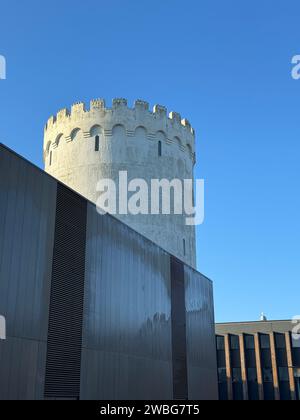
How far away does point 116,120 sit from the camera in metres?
42.0

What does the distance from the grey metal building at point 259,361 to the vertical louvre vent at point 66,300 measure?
120 feet

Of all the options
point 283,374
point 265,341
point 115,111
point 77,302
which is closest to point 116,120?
point 115,111

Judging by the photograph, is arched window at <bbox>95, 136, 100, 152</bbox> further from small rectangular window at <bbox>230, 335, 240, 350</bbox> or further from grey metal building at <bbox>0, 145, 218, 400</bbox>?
small rectangular window at <bbox>230, 335, 240, 350</bbox>

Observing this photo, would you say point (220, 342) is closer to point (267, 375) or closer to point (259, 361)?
point (259, 361)

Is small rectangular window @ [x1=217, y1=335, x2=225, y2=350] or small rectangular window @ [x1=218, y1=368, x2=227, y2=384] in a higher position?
small rectangular window @ [x1=217, y1=335, x2=225, y2=350]

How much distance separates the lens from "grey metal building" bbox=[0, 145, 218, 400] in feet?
51.1

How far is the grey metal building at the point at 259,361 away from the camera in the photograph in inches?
1947

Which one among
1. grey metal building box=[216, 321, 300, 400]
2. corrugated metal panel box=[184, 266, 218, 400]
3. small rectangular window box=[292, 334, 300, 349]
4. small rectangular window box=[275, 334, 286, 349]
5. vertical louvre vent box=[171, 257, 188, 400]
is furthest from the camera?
small rectangular window box=[275, 334, 286, 349]

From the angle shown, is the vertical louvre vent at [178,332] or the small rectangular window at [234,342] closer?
the vertical louvre vent at [178,332]

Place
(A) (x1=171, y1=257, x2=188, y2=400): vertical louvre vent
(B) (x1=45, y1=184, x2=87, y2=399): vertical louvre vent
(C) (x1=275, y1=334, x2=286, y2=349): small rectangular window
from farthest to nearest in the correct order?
(C) (x1=275, y1=334, x2=286, y2=349): small rectangular window < (A) (x1=171, y1=257, x2=188, y2=400): vertical louvre vent < (B) (x1=45, y1=184, x2=87, y2=399): vertical louvre vent

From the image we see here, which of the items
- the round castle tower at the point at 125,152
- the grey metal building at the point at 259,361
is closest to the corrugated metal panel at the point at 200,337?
the round castle tower at the point at 125,152

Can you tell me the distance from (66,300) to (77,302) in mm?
668

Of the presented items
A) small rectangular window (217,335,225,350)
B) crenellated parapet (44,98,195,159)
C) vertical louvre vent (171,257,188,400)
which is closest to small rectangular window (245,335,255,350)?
small rectangular window (217,335,225,350)

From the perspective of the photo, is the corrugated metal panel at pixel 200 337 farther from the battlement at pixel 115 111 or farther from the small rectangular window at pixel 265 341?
the small rectangular window at pixel 265 341
